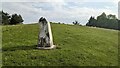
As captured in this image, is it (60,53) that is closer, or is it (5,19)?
(60,53)

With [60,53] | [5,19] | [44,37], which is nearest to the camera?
[60,53]

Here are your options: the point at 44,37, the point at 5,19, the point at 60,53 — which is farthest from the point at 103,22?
the point at 60,53

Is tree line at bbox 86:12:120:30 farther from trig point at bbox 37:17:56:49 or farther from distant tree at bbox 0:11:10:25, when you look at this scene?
trig point at bbox 37:17:56:49

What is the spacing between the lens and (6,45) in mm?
25453

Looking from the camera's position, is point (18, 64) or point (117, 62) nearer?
point (18, 64)

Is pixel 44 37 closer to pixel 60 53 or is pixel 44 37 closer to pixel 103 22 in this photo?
pixel 60 53

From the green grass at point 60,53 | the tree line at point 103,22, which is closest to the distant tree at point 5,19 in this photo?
the tree line at point 103,22

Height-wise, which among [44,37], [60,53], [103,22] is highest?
[44,37]

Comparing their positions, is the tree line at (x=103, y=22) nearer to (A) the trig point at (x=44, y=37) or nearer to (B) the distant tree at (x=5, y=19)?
(B) the distant tree at (x=5, y=19)

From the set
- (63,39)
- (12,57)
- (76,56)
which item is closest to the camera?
(12,57)

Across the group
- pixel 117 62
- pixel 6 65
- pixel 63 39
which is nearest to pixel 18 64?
pixel 6 65

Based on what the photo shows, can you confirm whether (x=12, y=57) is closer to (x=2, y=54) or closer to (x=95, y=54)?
(x=2, y=54)

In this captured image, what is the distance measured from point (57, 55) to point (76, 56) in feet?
5.53

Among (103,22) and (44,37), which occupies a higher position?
(44,37)
